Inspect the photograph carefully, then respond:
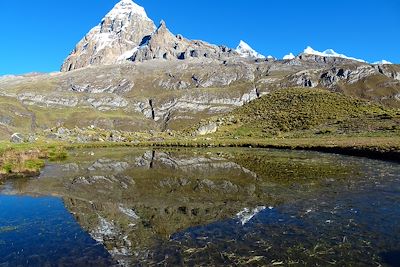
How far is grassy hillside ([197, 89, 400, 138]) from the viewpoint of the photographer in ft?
356

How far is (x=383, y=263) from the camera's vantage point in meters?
18.4

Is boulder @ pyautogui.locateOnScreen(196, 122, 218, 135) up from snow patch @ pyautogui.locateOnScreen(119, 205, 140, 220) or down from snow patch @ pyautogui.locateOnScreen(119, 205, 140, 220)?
up

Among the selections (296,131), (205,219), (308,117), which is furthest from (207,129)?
(205,219)

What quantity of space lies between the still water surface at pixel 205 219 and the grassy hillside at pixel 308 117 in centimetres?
6360

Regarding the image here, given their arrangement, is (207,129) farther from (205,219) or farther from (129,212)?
(205,219)

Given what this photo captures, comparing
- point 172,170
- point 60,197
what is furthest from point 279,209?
point 172,170

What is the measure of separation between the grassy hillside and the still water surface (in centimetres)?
6360

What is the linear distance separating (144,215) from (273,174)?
24.0m

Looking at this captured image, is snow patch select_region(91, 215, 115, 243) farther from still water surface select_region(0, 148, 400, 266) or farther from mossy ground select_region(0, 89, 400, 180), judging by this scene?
mossy ground select_region(0, 89, 400, 180)

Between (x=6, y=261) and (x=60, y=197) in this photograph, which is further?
(x=60, y=197)

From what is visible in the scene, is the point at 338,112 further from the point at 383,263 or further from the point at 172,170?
the point at 383,263

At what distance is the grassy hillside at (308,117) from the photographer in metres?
109

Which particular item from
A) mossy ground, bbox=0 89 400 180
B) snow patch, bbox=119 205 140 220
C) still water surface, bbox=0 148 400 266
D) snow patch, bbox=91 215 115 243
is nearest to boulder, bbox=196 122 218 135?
mossy ground, bbox=0 89 400 180

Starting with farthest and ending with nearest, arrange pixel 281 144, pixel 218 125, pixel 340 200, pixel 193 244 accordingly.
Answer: pixel 218 125 < pixel 281 144 < pixel 340 200 < pixel 193 244
